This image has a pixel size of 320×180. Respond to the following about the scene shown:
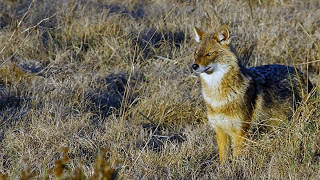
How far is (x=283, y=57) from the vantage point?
776 centimetres

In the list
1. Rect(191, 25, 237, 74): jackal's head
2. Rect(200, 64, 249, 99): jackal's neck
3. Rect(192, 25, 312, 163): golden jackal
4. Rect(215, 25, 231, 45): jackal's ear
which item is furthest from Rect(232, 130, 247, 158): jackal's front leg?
Rect(215, 25, 231, 45): jackal's ear

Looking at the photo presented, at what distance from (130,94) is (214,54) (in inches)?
72.8

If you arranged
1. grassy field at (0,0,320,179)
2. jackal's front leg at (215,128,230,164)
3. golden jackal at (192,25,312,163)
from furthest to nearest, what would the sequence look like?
jackal's front leg at (215,128,230,164) < golden jackal at (192,25,312,163) < grassy field at (0,0,320,179)

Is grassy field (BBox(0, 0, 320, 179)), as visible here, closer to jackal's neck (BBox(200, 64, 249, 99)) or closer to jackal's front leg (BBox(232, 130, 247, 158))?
jackal's front leg (BBox(232, 130, 247, 158))

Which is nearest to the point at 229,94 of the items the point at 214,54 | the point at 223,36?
the point at 214,54

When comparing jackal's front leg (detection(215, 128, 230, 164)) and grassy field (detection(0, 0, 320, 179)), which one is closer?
grassy field (detection(0, 0, 320, 179))

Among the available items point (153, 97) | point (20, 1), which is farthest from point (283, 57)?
point (20, 1)

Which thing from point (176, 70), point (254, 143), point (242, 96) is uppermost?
point (242, 96)

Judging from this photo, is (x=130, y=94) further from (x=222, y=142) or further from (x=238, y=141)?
(x=238, y=141)

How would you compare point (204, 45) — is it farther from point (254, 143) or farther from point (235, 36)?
point (235, 36)

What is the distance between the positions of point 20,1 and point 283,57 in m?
4.48

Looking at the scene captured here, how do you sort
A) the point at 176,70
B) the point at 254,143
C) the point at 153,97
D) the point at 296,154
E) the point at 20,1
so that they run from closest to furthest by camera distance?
the point at 296,154 → the point at 254,143 → the point at 153,97 → the point at 176,70 → the point at 20,1

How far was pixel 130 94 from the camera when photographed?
6527 millimetres

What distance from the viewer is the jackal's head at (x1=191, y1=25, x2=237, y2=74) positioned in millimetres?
4906
